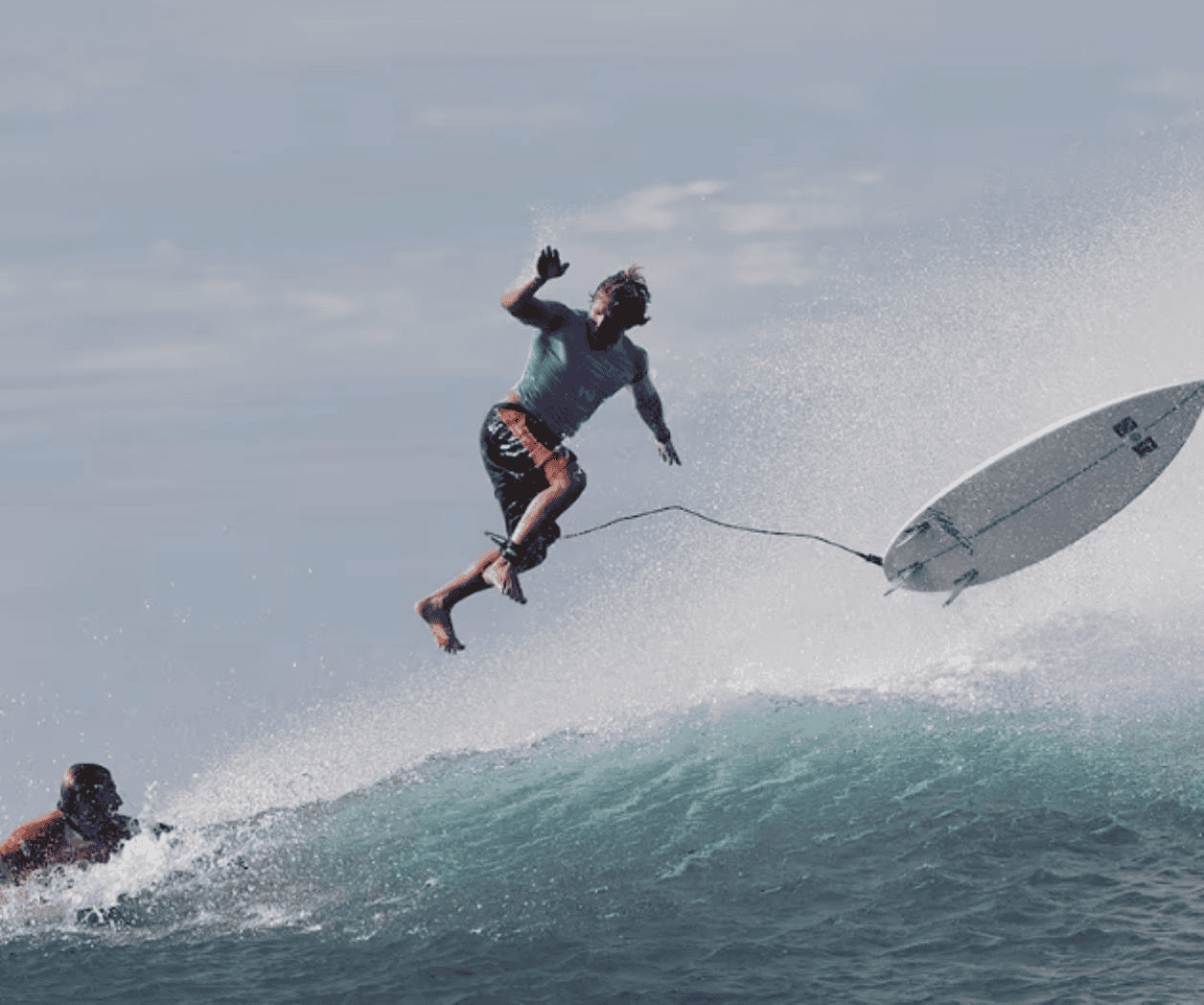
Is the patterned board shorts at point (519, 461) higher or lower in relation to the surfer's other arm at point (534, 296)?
lower

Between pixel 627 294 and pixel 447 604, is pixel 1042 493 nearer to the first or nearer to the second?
pixel 627 294

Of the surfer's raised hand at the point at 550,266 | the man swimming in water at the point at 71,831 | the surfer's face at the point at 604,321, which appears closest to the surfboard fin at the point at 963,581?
the surfer's face at the point at 604,321

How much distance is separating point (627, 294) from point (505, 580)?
7.19 feet

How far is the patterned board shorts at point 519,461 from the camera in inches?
308

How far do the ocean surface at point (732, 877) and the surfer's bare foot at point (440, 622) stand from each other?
2322 millimetres

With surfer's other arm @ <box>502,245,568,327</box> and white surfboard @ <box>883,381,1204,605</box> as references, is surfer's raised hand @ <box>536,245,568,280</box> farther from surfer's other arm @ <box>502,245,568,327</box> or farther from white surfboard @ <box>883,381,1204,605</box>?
white surfboard @ <box>883,381,1204,605</box>

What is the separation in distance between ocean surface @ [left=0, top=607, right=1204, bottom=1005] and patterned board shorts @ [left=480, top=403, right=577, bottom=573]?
3.04m

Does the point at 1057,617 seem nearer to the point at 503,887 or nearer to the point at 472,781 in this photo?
the point at 472,781

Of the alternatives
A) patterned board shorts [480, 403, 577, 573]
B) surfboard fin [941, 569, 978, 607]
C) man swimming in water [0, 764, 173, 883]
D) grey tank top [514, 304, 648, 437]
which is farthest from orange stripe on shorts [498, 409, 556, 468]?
man swimming in water [0, 764, 173, 883]

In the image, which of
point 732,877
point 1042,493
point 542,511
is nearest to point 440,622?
point 542,511

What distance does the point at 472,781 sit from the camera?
1406cm

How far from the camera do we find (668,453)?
8906mm

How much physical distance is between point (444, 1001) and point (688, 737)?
737 centimetres

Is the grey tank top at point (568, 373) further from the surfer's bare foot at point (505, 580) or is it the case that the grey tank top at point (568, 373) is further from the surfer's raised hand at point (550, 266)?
the surfer's bare foot at point (505, 580)
